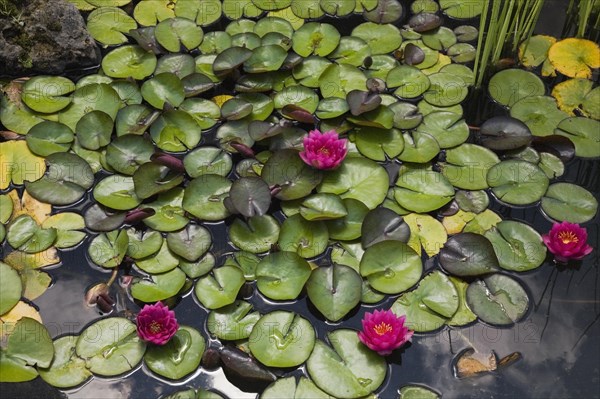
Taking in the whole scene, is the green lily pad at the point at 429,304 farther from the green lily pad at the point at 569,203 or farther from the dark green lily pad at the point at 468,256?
the green lily pad at the point at 569,203

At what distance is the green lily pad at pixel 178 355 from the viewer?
238 centimetres

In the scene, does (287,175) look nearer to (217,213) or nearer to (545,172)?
(217,213)

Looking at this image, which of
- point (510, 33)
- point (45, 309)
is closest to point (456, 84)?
point (510, 33)

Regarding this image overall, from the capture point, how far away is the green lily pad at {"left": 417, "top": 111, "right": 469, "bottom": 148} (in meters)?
3.14

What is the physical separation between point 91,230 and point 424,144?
1652 mm

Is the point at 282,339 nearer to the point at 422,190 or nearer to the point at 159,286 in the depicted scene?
the point at 159,286

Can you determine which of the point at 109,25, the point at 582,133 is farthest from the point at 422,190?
the point at 109,25

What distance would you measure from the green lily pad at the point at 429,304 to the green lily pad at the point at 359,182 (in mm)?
458

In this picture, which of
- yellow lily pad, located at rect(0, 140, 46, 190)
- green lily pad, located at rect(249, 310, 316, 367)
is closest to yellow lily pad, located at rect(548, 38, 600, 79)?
green lily pad, located at rect(249, 310, 316, 367)

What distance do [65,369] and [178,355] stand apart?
1.43 feet

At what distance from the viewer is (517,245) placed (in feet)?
9.09

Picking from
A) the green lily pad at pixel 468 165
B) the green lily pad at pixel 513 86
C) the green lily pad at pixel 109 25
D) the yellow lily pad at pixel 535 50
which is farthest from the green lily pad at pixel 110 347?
the yellow lily pad at pixel 535 50

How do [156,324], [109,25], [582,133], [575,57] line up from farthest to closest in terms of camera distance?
[109,25]
[575,57]
[582,133]
[156,324]

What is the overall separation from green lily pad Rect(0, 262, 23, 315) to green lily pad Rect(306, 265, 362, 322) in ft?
4.00
